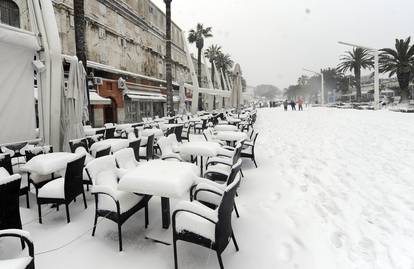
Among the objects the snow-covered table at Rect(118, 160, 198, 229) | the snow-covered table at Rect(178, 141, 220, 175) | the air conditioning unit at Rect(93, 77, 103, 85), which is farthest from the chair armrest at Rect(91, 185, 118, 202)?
the air conditioning unit at Rect(93, 77, 103, 85)

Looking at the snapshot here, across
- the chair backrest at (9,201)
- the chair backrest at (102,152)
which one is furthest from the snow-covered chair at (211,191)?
the chair backrest at (102,152)

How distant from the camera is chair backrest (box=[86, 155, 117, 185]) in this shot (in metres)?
3.81

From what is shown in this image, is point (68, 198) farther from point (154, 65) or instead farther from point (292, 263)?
point (154, 65)

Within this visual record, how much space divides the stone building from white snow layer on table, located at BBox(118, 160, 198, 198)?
15.6 m

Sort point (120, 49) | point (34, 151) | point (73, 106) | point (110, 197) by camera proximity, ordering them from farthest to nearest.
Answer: point (120, 49)
point (73, 106)
point (34, 151)
point (110, 197)

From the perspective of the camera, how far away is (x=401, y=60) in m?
35.7

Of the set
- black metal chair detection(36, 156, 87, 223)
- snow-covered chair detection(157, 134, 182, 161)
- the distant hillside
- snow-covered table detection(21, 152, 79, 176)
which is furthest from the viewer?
the distant hillside

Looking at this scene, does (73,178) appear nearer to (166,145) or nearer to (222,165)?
(166,145)

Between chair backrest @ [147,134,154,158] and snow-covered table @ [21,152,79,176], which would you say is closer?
snow-covered table @ [21,152,79,176]

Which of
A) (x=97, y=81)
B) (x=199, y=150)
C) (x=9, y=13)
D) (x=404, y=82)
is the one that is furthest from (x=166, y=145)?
(x=404, y=82)

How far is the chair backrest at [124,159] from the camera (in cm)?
457

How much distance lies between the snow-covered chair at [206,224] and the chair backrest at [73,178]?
1.90 metres

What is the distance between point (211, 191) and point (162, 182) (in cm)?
66

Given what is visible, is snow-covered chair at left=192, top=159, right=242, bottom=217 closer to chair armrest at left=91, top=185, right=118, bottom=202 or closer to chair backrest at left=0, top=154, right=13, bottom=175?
chair armrest at left=91, top=185, right=118, bottom=202
